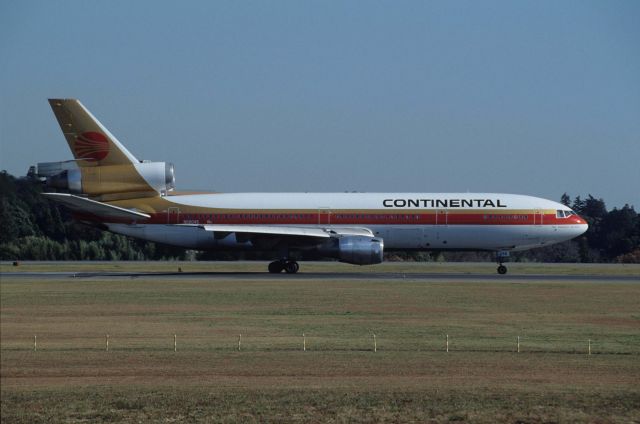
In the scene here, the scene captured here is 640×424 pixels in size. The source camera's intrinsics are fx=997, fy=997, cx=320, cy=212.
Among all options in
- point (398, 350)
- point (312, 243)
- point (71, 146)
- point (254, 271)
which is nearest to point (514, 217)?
point (312, 243)

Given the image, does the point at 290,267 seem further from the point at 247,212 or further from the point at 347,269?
the point at 347,269

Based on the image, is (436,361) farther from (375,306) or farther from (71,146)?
(71,146)

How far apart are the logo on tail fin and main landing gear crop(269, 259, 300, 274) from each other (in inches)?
530

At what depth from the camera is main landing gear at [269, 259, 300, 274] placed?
6725cm

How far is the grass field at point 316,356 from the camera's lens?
2294 centimetres

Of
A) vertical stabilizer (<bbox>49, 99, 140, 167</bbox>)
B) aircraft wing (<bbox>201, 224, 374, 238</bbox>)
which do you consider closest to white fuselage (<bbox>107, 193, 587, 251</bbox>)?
aircraft wing (<bbox>201, 224, 374, 238</bbox>)

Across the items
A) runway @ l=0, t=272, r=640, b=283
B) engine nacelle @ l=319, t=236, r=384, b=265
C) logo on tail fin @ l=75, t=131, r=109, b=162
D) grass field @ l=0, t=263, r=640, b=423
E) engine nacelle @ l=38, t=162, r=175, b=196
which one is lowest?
grass field @ l=0, t=263, r=640, b=423

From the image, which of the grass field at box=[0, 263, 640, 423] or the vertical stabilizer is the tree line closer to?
the vertical stabilizer

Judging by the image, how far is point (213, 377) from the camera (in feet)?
87.2

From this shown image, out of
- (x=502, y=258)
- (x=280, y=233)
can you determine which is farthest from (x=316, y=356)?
(x=502, y=258)

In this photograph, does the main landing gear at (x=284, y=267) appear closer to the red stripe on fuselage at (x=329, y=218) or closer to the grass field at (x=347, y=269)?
the red stripe on fuselage at (x=329, y=218)

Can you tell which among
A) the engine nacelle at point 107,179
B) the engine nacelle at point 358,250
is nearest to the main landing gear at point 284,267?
the engine nacelle at point 358,250

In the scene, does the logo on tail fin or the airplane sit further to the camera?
the logo on tail fin

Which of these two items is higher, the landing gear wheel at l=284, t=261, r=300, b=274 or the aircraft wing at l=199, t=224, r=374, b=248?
the aircraft wing at l=199, t=224, r=374, b=248
